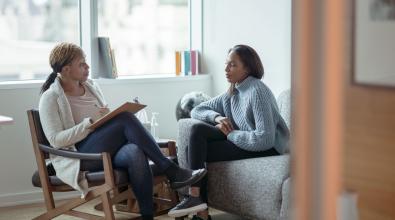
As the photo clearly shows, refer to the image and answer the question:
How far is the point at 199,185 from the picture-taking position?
139 inches

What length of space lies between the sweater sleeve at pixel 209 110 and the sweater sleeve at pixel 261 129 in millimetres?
238

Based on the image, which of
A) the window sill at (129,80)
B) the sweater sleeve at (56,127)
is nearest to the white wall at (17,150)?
the window sill at (129,80)

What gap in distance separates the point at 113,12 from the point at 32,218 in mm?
1518

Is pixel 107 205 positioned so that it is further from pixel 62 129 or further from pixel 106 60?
pixel 106 60

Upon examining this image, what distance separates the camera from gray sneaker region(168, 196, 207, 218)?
3.43 m

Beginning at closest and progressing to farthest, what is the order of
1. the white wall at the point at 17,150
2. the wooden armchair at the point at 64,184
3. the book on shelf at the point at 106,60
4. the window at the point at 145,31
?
the wooden armchair at the point at 64,184
the white wall at the point at 17,150
the book on shelf at the point at 106,60
the window at the point at 145,31

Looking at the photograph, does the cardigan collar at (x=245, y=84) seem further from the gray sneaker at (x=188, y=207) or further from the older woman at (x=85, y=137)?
the gray sneaker at (x=188, y=207)

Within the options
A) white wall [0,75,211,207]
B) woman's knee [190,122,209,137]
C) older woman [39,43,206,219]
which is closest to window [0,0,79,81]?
white wall [0,75,211,207]

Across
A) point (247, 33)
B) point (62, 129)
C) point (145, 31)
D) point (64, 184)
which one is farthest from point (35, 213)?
point (247, 33)

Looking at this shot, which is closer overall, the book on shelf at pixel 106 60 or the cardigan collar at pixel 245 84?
the cardigan collar at pixel 245 84

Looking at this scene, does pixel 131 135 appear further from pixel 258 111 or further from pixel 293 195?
pixel 293 195

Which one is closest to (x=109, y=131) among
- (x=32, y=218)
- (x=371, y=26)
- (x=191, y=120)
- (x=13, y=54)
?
(x=191, y=120)

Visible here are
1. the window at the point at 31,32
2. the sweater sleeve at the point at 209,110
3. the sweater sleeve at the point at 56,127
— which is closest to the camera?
the sweater sleeve at the point at 56,127

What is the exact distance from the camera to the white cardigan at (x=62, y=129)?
3.22m
